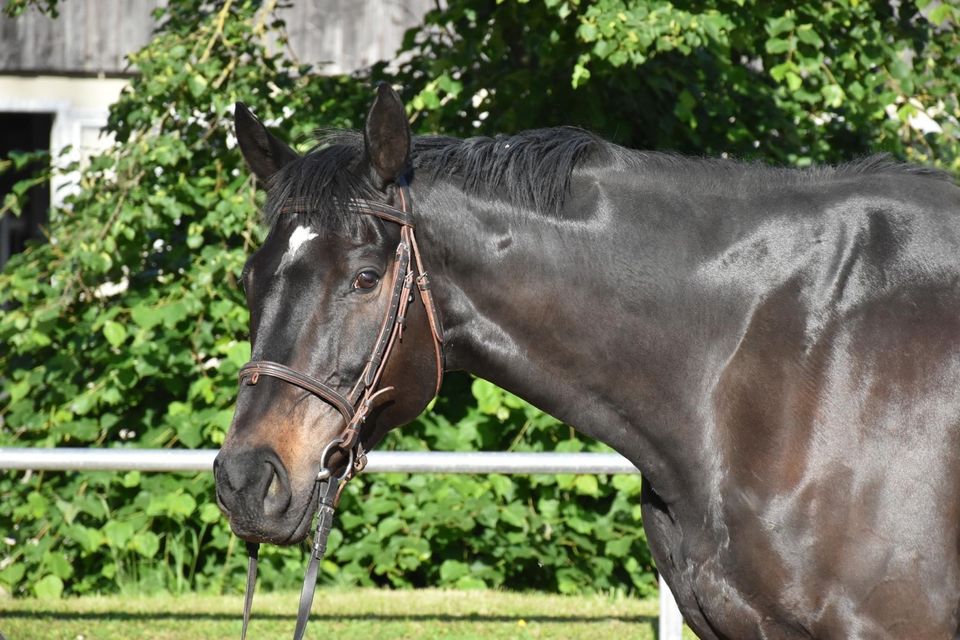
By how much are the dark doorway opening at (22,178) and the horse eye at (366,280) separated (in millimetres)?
9144

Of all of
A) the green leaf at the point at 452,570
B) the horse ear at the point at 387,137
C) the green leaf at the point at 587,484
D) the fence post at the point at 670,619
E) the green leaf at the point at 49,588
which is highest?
the horse ear at the point at 387,137

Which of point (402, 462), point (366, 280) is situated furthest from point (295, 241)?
point (402, 462)

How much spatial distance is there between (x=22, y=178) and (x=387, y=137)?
9.71m

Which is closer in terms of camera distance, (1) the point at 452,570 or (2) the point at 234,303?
(2) the point at 234,303

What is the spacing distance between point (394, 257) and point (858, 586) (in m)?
1.24

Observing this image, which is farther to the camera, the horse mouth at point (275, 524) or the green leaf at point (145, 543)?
the green leaf at point (145, 543)

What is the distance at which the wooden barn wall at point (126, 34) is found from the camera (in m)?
9.05

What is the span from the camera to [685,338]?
2.58 metres

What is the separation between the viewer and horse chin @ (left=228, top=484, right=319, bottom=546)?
235cm

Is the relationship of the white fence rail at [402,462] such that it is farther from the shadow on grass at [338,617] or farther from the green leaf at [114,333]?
the green leaf at [114,333]

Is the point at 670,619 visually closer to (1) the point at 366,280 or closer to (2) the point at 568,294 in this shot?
(2) the point at 568,294

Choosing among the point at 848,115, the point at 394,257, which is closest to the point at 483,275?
the point at 394,257

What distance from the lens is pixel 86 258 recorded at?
5.53m

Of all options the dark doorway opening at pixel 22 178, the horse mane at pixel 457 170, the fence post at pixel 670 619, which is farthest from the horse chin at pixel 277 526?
the dark doorway opening at pixel 22 178
